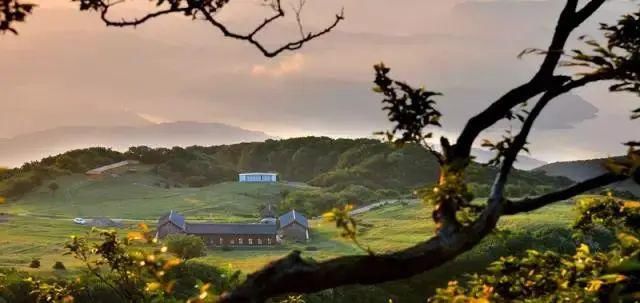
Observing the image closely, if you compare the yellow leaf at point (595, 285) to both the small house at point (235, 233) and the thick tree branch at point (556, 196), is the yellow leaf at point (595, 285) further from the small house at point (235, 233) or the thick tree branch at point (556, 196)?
the small house at point (235, 233)

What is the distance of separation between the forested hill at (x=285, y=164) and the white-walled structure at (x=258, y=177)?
6.83m

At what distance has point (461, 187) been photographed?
172 inches

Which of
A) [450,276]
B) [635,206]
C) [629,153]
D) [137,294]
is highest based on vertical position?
[629,153]

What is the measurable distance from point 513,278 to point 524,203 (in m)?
1.67

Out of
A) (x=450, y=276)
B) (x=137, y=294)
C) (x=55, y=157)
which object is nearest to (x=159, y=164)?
(x=55, y=157)

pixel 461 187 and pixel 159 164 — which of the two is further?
pixel 159 164

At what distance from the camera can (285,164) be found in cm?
16575

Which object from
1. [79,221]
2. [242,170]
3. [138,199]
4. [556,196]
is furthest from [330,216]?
[242,170]

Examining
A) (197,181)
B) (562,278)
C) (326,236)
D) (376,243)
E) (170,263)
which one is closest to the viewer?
(170,263)

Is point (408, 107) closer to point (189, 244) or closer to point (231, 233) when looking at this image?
point (189, 244)

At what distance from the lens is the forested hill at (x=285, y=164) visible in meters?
135

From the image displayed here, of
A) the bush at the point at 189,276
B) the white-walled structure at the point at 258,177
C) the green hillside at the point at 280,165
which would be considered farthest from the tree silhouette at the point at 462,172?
the white-walled structure at the point at 258,177

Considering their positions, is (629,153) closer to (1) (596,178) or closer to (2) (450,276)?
(1) (596,178)

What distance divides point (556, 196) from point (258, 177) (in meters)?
142
